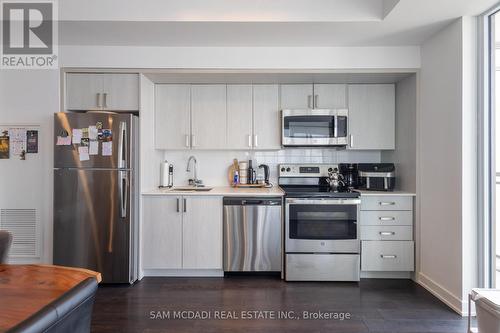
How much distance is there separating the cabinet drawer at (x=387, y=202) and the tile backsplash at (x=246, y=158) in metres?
0.77

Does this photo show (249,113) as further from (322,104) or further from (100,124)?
(100,124)

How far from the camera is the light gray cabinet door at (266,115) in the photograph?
335cm

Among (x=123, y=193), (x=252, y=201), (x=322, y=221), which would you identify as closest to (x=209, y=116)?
(x=252, y=201)

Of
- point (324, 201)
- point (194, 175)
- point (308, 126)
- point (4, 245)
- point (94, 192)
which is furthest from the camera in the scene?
point (194, 175)

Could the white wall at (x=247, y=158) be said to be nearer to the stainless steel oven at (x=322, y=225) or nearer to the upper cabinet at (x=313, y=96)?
the upper cabinet at (x=313, y=96)

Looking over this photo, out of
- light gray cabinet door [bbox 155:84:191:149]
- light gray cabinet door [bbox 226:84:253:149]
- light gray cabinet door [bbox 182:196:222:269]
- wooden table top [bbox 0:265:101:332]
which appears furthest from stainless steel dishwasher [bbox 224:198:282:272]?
wooden table top [bbox 0:265:101:332]

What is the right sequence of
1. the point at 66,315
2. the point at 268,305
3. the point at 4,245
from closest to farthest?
the point at 66,315 < the point at 4,245 < the point at 268,305

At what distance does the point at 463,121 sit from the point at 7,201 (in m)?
4.37

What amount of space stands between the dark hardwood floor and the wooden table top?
106 cm

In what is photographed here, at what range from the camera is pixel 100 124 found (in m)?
2.72

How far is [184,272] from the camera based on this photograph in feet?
9.96

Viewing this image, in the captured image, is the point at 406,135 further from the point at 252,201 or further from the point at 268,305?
the point at 268,305

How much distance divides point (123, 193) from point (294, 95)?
2173mm

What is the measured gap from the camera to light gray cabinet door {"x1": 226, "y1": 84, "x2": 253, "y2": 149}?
3350mm
